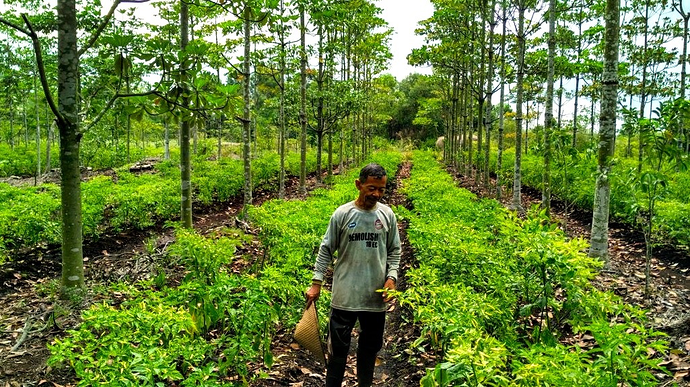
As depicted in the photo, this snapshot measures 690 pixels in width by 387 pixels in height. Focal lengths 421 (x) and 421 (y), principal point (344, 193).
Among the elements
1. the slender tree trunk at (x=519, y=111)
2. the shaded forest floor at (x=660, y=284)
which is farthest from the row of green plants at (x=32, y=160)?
the shaded forest floor at (x=660, y=284)

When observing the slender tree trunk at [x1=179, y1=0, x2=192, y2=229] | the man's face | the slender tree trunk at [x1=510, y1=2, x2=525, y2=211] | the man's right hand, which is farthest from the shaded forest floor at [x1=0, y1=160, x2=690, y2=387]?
the slender tree trunk at [x1=510, y1=2, x2=525, y2=211]

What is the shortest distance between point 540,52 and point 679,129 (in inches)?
300

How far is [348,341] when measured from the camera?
329 centimetres

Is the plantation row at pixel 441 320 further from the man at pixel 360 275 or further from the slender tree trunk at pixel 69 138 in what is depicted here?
the slender tree trunk at pixel 69 138

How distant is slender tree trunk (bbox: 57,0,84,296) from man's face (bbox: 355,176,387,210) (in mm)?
2723

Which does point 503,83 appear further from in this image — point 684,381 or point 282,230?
point 684,381

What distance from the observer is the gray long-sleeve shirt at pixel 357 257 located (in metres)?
3.25

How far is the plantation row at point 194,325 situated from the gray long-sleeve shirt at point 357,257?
23.1 inches

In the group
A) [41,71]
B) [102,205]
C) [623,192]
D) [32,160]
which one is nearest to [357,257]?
[41,71]

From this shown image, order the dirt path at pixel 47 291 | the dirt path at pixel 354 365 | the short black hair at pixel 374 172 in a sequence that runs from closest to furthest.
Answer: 1. the short black hair at pixel 374 172
2. the dirt path at pixel 47 291
3. the dirt path at pixel 354 365

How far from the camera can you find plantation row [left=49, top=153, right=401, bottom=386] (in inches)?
88.4

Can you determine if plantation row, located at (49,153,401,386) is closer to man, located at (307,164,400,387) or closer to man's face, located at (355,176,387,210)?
man, located at (307,164,400,387)

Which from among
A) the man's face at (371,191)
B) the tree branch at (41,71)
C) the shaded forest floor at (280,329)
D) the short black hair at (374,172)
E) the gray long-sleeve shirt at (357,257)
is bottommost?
the shaded forest floor at (280,329)

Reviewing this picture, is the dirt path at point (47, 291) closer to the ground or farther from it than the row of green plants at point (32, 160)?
closer to the ground
